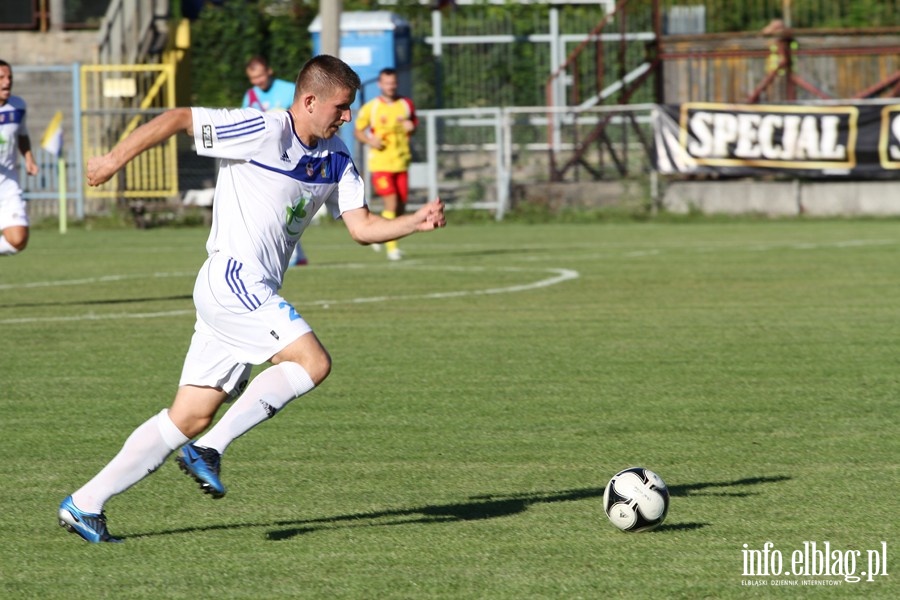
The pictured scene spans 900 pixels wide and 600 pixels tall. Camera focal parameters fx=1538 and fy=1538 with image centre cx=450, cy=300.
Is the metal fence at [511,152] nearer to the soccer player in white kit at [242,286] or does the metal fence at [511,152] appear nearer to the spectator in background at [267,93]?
the spectator in background at [267,93]

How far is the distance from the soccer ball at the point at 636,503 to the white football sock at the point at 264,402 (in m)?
1.22

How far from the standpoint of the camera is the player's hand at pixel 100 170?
5.45m

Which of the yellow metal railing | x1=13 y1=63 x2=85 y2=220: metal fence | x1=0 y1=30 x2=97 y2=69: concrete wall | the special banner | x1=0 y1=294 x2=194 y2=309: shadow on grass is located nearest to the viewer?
x1=0 y1=294 x2=194 y2=309: shadow on grass

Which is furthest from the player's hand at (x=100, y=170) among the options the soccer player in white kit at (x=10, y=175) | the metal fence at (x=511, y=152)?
the metal fence at (x=511, y=152)

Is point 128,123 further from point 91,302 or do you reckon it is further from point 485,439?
point 485,439

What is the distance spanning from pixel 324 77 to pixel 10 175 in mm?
8619

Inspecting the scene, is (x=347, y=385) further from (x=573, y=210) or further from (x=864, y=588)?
(x=573, y=210)

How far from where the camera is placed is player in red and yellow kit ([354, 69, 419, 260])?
19.2m

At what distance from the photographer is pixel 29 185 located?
28250mm

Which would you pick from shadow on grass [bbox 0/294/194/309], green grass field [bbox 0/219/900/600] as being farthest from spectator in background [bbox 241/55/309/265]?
shadow on grass [bbox 0/294/194/309]

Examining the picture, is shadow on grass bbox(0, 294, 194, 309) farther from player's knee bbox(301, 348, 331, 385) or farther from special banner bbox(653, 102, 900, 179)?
special banner bbox(653, 102, 900, 179)

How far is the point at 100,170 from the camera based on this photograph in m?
5.49

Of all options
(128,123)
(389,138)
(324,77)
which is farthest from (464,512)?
(128,123)

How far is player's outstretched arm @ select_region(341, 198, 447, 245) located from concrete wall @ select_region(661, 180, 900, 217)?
66.4 ft
